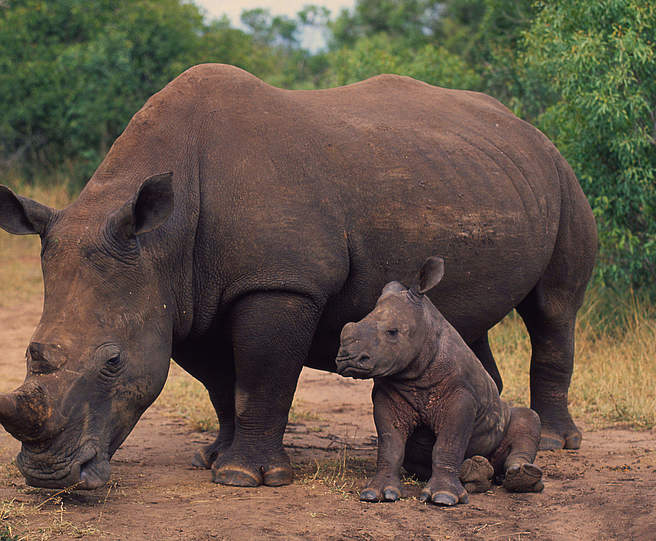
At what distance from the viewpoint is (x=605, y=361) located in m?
8.91

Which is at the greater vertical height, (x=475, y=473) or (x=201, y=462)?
(x=475, y=473)

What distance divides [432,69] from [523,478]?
9.58m

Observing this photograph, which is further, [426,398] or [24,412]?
[426,398]

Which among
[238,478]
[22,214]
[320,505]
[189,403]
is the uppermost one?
[22,214]

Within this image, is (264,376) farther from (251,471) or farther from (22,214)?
(22,214)

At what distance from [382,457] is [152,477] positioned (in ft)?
4.53

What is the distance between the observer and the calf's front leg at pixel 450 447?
488 cm

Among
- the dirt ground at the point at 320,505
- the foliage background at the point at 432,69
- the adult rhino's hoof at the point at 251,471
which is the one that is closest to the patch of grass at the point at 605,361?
the foliage background at the point at 432,69

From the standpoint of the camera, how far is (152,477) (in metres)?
5.56

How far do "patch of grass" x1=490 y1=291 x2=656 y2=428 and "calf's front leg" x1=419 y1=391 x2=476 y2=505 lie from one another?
265cm

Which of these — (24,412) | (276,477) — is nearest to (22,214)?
(24,412)

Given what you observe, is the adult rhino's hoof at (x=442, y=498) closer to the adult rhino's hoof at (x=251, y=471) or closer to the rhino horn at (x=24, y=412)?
the adult rhino's hoof at (x=251, y=471)

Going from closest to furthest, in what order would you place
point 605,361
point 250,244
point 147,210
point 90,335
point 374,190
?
point 90,335
point 147,210
point 250,244
point 374,190
point 605,361

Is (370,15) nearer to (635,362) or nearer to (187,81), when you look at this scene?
(635,362)
